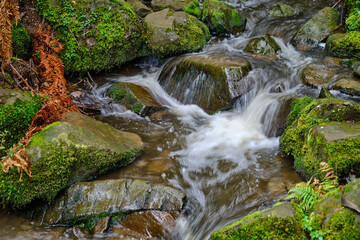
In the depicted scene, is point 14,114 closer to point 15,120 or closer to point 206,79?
point 15,120

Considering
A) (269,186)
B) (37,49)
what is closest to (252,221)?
(269,186)

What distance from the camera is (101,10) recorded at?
775 centimetres

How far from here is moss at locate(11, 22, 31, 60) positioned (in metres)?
6.36

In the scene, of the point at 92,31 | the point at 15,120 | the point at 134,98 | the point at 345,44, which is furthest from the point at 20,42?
the point at 345,44

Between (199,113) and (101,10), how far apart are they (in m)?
4.10

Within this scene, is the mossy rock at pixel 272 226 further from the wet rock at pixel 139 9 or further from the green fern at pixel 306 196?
the wet rock at pixel 139 9

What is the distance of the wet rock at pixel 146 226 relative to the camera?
12.1ft

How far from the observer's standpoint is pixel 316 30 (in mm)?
9328

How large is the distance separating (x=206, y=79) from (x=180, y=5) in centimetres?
491

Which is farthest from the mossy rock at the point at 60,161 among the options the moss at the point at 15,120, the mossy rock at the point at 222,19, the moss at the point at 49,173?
the mossy rock at the point at 222,19

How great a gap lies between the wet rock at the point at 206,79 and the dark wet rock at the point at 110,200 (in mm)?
3665

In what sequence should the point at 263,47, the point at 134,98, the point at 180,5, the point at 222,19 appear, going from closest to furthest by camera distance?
the point at 134,98, the point at 263,47, the point at 222,19, the point at 180,5

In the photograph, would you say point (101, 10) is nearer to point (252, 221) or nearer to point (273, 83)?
point (273, 83)

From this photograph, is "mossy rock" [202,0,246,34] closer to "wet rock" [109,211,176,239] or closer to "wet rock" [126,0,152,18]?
"wet rock" [126,0,152,18]
